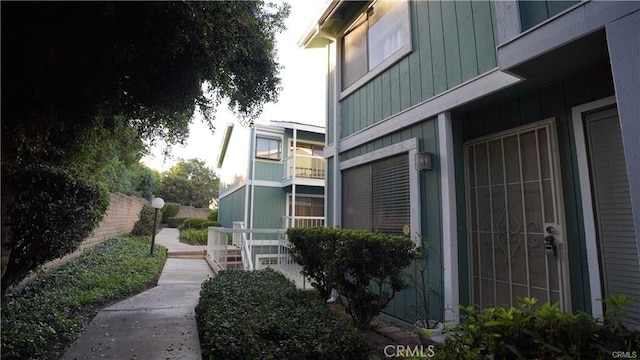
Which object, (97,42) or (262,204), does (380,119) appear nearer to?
(97,42)

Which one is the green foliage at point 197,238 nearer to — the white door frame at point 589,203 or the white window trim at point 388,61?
the white window trim at point 388,61

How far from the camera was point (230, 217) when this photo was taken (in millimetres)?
16031

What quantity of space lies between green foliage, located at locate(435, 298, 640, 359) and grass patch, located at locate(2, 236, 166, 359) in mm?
3387

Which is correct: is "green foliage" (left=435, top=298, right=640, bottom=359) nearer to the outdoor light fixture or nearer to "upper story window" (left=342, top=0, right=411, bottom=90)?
the outdoor light fixture

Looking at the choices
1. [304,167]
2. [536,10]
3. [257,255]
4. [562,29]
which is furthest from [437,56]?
[304,167]

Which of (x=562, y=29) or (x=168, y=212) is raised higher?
(x=562, y=29)

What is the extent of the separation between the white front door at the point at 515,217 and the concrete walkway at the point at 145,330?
311cm

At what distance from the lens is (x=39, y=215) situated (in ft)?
11.7

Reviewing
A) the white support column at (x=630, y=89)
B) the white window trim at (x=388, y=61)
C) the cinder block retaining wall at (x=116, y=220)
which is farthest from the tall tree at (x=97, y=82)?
the cinder block retaining wall at (x=116, y=220)

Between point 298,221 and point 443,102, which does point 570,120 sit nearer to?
point 443,102

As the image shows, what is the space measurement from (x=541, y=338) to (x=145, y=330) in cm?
396

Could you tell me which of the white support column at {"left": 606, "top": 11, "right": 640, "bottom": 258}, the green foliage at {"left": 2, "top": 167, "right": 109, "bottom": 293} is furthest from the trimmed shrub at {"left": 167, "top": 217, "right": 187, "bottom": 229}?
the white support column at {"left": 606, "top": 11, "right": 640, "bottom": 258}

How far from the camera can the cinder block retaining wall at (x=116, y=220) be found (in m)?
7.61

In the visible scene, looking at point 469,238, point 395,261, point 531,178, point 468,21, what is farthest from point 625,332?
point 468,21
